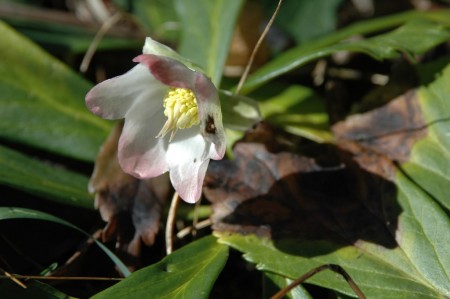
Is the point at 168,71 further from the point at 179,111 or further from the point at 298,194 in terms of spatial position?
the point at 298,194

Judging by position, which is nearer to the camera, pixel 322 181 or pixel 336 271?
pixel 336 271

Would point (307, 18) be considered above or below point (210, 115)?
below

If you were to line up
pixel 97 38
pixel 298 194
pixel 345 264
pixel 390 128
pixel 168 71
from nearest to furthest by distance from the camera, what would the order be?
1. pixel 168 71
2. pixel 345 264
3. pixel 298 194
4. pixel 390 128
5. pixel 97 38

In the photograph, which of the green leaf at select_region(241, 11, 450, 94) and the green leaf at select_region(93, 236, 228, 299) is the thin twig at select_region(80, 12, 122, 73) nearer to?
the green leaf at select_region(241, 11, 450, 94)

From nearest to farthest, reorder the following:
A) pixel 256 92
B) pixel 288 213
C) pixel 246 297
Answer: pixel 288 213
pixel 246 297
pixel 256 92

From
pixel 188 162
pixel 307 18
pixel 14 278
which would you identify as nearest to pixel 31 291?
pixel 14 278

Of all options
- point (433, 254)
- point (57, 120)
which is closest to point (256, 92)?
point (57, 120)

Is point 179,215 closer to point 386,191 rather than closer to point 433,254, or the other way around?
point 386,191
